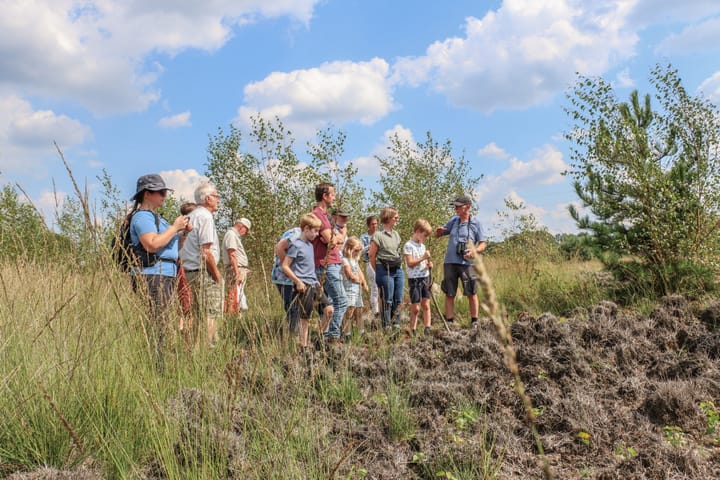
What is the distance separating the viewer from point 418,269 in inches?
283

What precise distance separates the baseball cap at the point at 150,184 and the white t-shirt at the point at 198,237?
92cm

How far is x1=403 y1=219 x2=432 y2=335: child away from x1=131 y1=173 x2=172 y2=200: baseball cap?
11.9 ft

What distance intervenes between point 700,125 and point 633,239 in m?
2.04

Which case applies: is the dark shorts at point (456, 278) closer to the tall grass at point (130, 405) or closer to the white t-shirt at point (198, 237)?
the white t-shirt at point (198, 237)

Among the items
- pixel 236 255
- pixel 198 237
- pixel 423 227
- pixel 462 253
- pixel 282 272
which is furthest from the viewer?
pixel 423 227

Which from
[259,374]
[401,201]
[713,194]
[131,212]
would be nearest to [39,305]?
[131,212]

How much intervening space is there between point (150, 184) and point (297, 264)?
75.7 inches

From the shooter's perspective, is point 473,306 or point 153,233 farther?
point 473,306

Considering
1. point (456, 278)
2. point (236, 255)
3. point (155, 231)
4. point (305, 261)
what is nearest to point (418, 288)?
point (456, 278)

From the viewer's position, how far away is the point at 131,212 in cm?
412

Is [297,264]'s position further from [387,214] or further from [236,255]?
[387,214]

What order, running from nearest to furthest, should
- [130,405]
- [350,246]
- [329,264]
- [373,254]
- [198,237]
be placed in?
[130,405]
[198,237]
[329,264]
[350,246]
[373,254]

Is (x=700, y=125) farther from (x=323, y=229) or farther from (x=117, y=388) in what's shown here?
(x=117, y=388)

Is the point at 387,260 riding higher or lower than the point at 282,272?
higher
